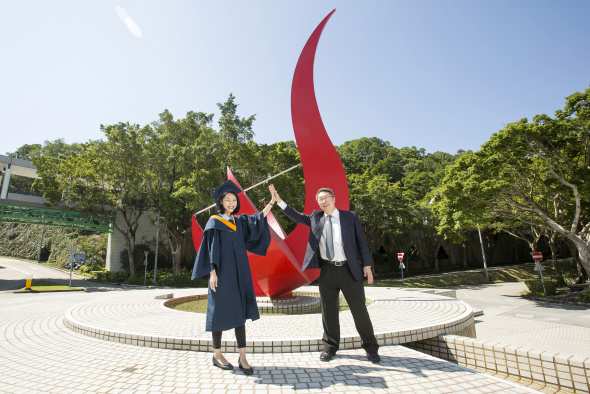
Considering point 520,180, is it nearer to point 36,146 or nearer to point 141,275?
point 141,275

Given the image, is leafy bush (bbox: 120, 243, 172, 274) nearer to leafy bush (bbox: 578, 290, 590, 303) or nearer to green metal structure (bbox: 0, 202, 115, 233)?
green metal structure (bbox: 0, 202, 115, 233)

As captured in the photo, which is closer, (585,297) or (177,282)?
(585,297)

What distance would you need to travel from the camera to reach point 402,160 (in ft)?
155

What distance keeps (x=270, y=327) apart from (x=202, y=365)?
150cm

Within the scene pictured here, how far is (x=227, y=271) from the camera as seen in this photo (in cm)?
320

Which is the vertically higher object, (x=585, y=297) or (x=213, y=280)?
(x=213, y=280)

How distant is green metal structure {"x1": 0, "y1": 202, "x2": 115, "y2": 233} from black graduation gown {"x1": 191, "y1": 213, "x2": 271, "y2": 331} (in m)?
23.6

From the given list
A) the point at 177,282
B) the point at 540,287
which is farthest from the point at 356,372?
the point at 177,282

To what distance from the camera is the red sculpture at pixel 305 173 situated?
6.87m

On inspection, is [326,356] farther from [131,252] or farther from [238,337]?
[131,252]

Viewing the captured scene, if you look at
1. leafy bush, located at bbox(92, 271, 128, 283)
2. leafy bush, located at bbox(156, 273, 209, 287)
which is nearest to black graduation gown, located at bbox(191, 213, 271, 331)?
leafy bush, located at bbox(156, 273, 209, 287)

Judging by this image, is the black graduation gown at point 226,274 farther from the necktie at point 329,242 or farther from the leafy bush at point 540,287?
the leafy bush at point 540,287

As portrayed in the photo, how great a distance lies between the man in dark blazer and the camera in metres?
3.32

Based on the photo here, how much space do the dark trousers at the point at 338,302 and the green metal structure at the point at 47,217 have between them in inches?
949
